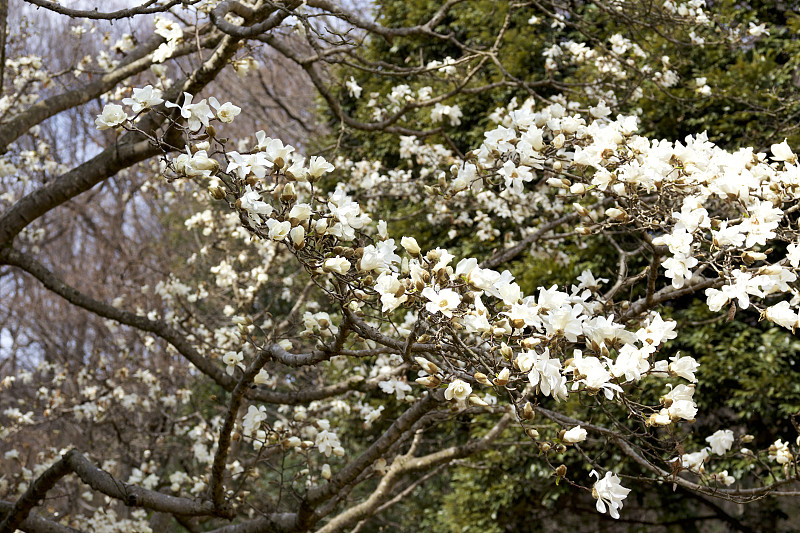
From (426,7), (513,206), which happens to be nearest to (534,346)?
(513,206)

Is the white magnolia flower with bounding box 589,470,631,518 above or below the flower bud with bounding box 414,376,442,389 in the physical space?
below

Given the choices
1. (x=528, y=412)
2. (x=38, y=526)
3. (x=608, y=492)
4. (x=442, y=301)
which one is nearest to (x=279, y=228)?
(x=442, y=301)

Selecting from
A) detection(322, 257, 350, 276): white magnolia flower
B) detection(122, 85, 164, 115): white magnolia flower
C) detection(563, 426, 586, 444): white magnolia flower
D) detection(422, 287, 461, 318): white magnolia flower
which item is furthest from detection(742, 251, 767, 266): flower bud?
detection(122, 85, 164, 115): white magnolia flower

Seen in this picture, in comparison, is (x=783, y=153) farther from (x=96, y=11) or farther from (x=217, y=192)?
(x=96, y=11)

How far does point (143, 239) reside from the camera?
794 centimetres

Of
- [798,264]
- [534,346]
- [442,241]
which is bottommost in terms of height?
[534,346]

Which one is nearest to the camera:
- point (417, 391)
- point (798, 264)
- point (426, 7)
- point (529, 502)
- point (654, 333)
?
point (654, 333)

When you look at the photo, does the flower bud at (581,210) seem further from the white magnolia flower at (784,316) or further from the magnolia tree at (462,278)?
the white magnolia flower at (784,316)

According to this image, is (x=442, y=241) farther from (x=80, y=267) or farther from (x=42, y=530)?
(x=80, y=267)

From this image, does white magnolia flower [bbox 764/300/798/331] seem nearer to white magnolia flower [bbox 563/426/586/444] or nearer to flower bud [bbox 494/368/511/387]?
white magnolia flower [bbox 563/426/586/444]

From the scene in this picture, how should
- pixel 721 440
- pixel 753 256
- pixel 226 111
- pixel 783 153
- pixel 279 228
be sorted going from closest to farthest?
pixel 279 228 → pixel 753 256 → pixel 226 111 → pixel 783 153 → pixel 721 440

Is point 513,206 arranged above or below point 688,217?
above

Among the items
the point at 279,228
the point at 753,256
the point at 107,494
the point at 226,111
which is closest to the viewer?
the point at 279,228

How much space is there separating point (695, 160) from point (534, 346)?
2.54 feet
